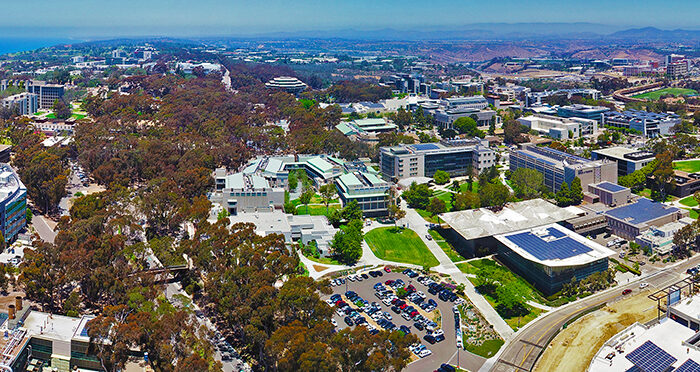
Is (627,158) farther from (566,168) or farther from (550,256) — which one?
(550,256)

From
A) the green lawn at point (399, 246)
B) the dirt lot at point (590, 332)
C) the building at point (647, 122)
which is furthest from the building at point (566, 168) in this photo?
the building at point (647, 122)

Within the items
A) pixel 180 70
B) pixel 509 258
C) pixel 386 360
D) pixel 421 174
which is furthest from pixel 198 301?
pixel 180 70

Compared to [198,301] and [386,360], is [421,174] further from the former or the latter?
[386,360]

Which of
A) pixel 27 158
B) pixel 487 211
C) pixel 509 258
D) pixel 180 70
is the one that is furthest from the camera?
pixel 180 70

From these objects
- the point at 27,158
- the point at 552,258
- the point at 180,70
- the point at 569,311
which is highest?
the point at 180,70

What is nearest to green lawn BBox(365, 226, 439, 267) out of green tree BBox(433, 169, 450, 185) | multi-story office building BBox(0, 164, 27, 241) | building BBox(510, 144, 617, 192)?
green tree BBox(433, 169, 450, 185)

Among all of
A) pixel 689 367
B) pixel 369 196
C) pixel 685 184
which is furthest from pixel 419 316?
pixel 685 184
